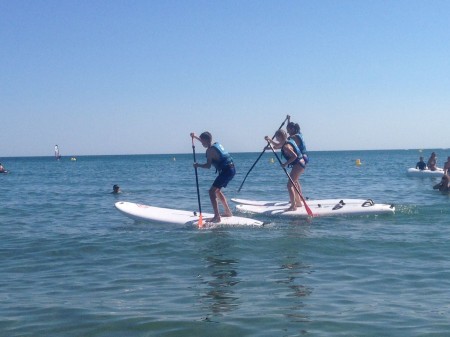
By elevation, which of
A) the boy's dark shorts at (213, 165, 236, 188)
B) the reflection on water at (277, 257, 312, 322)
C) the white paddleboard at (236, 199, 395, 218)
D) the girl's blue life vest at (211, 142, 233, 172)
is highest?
the girl's blue life vest at (211, 142, 233, 172)

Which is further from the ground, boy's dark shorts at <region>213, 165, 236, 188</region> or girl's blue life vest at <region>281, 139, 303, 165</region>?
girl's blue life vest at <region>281, 139, 303, 165</region>

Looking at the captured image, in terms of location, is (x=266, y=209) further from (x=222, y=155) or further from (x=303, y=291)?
(x=303, y=291)

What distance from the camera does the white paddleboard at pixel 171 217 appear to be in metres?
12.3

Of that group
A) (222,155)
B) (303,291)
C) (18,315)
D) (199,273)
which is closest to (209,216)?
(222,155)

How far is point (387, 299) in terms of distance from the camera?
260 inches

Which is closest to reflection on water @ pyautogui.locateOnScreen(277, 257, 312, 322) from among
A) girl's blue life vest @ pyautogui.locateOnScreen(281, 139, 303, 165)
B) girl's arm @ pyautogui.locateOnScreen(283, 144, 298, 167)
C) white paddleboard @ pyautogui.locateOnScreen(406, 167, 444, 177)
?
girl's arm @ pyautogui.locateOnScreen(283, 144, 298, 167)

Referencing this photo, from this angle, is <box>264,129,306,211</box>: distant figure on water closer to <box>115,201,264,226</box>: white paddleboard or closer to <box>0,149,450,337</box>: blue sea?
<box>0,149,450,337</box>: blue sea

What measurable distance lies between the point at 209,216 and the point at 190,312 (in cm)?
653

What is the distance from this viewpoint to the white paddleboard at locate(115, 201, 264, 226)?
1231 cm

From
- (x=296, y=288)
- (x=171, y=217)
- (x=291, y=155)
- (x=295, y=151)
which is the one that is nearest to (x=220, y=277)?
(x=296, y=288)

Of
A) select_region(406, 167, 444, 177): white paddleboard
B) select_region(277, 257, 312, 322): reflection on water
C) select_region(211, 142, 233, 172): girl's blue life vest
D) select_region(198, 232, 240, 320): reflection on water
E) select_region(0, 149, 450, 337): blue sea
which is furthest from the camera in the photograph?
select_region(406, 167, 444, 177): white paddleboard

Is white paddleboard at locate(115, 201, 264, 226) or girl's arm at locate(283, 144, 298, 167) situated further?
girl's arm at locate(283, 144, 298, 167)

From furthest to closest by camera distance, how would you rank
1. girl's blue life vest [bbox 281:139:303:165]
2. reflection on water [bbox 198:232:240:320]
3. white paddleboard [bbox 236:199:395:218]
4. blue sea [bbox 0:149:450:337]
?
white paddleboard [bbox 236:199:395:218] < girl's blue life vest [bbox 281:139:303:165] < reflection on water [bbox 198:232:240:320] < blue sea [bbox 0:149:450:337]

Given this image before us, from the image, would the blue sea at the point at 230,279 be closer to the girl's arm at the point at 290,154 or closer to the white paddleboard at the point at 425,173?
the girl's arm at the point at 290,154
